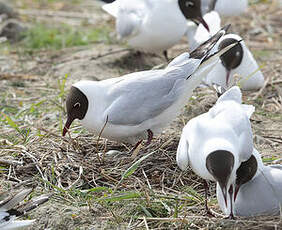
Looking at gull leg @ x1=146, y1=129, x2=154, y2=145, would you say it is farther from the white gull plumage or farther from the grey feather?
the white gull plumage

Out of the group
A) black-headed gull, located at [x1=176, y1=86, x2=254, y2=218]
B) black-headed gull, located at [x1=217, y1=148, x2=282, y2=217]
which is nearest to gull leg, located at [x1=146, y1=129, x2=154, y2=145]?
black-headed gull, located at [x1=176, y1=86, x2=254, y2=218]

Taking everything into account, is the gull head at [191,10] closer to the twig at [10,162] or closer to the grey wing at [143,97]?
the grey wing at [143,97]

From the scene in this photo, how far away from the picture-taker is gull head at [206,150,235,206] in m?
3.05

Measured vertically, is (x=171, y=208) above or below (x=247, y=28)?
above

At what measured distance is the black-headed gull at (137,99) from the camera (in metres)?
4.27

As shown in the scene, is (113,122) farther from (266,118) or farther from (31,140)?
(266,118)

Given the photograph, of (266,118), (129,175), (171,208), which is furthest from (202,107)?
(171,208)

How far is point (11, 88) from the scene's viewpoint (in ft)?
20.4

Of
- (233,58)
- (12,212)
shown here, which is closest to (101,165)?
(12,212)

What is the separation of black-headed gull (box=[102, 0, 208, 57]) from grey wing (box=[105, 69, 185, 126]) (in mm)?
2473

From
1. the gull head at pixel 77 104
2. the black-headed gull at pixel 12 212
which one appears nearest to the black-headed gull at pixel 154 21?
the gull head at pixel 77 104

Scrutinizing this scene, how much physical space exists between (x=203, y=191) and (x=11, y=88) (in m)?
2.95

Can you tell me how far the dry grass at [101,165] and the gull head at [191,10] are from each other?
40.3 inches

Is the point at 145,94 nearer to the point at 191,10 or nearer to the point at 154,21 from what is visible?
the point at 154,21
